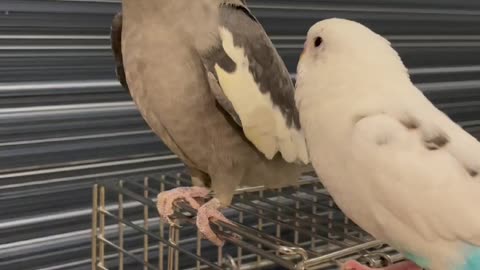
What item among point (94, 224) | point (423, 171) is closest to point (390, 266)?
point (423, 171)

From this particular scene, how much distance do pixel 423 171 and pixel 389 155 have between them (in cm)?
3

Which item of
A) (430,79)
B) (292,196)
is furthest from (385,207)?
(430,79)

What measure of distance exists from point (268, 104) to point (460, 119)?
79 cm

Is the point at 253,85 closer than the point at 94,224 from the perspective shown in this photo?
Yes

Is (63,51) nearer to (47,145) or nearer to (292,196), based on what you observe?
(47,145)

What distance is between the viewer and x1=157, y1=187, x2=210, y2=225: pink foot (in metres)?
0.91

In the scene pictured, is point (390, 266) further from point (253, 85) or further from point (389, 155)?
point (253, 85)

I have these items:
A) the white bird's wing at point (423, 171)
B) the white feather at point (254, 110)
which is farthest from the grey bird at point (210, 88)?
the white bird's wing at point (423, 171)

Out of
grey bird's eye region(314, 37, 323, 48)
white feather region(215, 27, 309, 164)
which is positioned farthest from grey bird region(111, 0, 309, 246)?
grey bird's eye region(314, 37, 323, 48)

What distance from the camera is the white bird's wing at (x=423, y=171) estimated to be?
603 mm

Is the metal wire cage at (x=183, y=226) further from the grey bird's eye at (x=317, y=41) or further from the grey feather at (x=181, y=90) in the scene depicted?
the grey bird's eye at (x=317, y=41)

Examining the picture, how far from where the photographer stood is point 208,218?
0.86 metres

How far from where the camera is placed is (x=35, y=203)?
104cm

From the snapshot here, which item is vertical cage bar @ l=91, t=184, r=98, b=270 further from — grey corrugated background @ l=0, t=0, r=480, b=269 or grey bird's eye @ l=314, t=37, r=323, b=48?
grey bird's eye @ l=314, t=37, r=323, b=48
